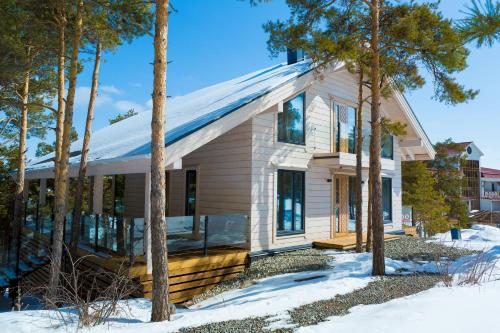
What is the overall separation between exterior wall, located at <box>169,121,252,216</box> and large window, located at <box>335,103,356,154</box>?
15.8 feet

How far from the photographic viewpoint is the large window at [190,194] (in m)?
12.5

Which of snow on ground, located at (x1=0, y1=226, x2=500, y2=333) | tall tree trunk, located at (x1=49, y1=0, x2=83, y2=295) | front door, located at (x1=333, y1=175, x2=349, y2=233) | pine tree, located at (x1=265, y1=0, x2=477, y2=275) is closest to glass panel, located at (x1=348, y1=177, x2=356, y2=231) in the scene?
front door, located at (x1=333, y1=175, x2=349, y2=233)

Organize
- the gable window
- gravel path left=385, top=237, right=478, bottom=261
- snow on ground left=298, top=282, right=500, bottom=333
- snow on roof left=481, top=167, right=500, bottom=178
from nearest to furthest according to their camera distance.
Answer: snow on ground left=298, top=282, right=500, bottom=333 → gravel path left=385, top=237, right=478, bottom=261 → the gable window → snow on roof left=481, top=167, right=500, bottom=178

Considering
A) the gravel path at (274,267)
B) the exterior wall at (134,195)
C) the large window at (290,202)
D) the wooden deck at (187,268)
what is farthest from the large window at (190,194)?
the exterior wall at (134,195)

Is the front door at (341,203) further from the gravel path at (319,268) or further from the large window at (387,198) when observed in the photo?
the large window at (387,198)

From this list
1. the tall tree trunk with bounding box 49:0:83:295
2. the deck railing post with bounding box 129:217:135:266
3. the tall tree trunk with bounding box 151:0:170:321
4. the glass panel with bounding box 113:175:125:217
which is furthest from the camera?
the glass panel with bounding box 113:175:125:217

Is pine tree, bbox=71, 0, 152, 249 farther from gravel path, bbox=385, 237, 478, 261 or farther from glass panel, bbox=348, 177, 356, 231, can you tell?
glass panel, bbox=348, 177, 356, 231

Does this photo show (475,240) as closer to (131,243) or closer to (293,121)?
(293,121)

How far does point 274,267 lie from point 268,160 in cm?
323

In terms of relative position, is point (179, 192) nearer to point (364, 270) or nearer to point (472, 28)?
point (364, 270)

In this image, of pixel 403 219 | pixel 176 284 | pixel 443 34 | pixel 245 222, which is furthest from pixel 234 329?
pixel 403 219

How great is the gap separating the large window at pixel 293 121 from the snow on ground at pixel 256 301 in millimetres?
4163

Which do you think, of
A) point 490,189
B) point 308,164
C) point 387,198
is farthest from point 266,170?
point 490,189

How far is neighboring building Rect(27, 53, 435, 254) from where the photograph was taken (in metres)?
9.57
